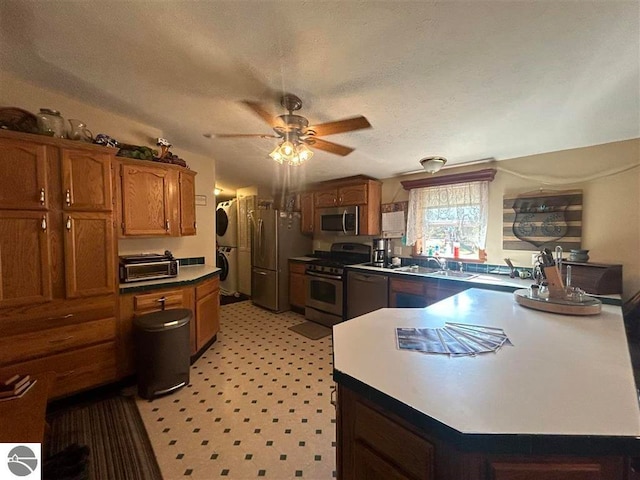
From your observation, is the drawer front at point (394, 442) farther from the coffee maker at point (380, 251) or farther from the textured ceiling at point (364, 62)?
the coffee maker at point (380, 251)

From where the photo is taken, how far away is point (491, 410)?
2.32ft

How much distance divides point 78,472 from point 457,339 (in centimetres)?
204

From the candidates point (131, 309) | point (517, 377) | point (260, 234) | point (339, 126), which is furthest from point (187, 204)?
point (517, 377)

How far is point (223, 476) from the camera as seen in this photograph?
1496mm

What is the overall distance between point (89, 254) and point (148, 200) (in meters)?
0.75

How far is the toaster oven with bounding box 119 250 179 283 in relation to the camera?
2.40m

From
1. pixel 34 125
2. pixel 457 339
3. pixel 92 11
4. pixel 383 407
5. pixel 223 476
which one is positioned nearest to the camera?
pixel 383 407

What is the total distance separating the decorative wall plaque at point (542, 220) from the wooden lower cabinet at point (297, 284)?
2.71 m

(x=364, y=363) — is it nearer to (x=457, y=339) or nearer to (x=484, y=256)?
(x=457, y=339)

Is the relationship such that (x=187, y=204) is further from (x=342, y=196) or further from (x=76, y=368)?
(x=342, y=196)

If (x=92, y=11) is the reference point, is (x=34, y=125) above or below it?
below

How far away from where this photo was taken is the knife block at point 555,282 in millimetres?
1638

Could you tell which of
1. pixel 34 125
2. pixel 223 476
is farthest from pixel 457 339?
pixel 34 125

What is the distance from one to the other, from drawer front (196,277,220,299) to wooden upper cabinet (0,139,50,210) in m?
1.34
